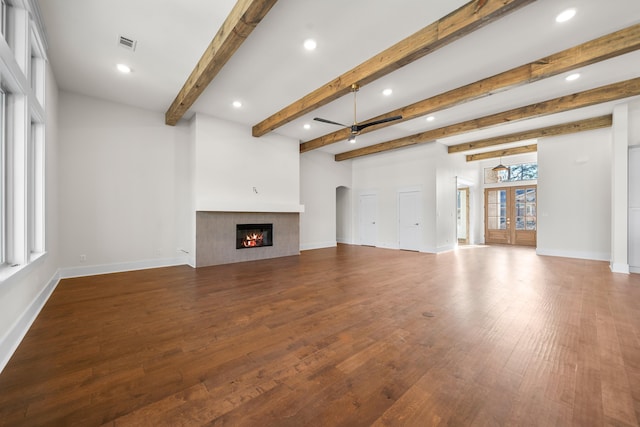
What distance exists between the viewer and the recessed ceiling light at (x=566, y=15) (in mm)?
2744

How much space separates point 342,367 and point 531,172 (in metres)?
10.9

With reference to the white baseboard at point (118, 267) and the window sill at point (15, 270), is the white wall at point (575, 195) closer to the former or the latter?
the white baseboard at point (118, 267)

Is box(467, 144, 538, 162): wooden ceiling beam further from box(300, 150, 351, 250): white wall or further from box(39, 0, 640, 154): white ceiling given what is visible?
box(300, 150, 351, 250): white wall

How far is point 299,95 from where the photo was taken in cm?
478

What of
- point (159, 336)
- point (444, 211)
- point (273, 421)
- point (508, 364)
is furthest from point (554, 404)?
point (444, 211)

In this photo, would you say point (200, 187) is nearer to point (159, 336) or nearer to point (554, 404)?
point (159, 336)

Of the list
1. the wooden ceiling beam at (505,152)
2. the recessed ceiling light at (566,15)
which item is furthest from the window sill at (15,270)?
the wooden ceiling beam at (505,152)

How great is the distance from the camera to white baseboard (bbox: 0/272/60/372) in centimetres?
203

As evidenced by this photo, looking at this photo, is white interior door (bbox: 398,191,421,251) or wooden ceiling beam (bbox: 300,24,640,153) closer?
wooden ceiling beam (bbox: 300,24,640,153)

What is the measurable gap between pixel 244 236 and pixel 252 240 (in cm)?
25

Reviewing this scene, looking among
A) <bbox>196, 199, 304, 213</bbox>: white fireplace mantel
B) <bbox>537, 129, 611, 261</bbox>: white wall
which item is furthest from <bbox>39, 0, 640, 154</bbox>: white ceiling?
<bbox>196, 199, 304, 213</bbox>: white fireplace mantel

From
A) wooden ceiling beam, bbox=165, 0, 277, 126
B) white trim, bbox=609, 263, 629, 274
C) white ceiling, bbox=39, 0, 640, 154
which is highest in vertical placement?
white ceiling, bbox=39, 0, 640, 154

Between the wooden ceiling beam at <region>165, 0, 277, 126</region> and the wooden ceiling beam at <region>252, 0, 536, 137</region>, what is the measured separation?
1612 mm

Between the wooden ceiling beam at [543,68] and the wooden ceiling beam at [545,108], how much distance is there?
1747 millimetres
